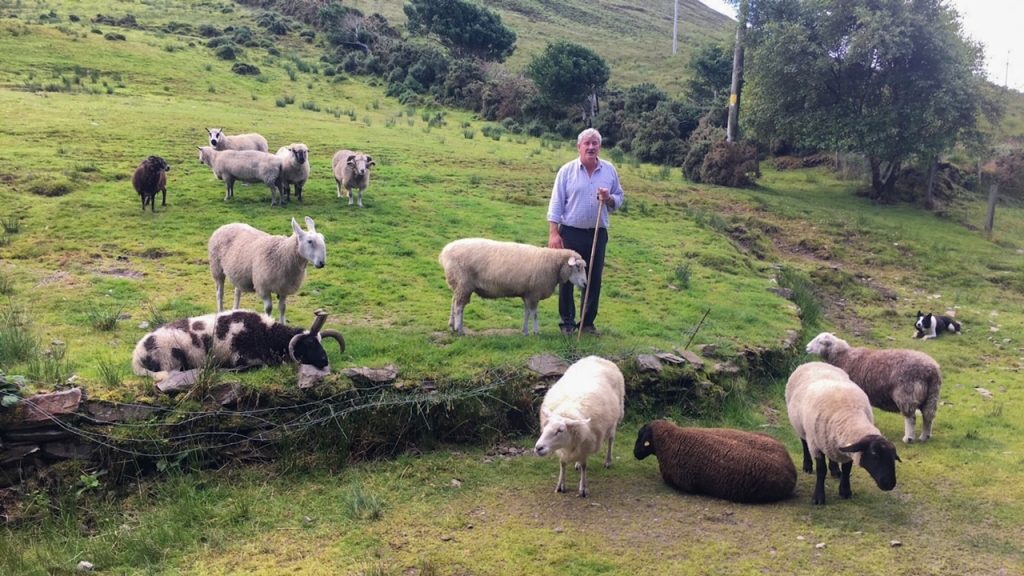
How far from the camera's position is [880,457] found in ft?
21.4

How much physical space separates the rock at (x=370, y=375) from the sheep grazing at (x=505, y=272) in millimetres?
1940

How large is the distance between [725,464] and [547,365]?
2687mm

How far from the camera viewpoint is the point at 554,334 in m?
10.2

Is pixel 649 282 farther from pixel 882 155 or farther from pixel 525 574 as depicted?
pixel 882 155

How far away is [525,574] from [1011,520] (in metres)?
4.78

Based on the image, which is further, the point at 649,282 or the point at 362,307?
the point at 649,282

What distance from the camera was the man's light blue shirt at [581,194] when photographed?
968cm

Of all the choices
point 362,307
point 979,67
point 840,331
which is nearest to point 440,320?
point 362,307

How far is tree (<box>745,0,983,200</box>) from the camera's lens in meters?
24.3

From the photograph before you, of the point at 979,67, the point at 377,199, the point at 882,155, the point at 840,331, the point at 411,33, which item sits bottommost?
the point at 840,331

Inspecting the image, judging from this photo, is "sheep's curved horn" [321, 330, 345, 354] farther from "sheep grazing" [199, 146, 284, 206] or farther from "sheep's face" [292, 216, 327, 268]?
"sheep grazing" [199, 146, 284, 206]

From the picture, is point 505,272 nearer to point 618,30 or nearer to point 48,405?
point 48,405

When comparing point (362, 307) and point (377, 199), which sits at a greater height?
point (377, 199)

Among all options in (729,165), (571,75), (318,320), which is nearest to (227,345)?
(318,320)
